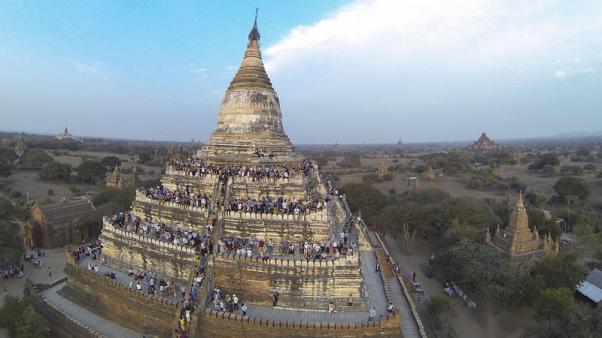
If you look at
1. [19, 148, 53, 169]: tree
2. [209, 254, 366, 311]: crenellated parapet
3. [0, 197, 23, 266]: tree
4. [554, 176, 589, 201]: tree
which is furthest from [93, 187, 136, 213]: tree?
[554, 176, 589, 201]: tree

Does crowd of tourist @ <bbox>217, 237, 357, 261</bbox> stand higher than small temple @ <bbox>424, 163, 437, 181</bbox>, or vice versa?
crowd of tourist @ <bbox>217, 237, 357, 261</bbox>

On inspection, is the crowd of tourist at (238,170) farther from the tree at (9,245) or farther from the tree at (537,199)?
the tree at (537,199)

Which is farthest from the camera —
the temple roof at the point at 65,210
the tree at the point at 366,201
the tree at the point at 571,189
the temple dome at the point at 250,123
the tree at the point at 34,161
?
the tree at the point at 34,161

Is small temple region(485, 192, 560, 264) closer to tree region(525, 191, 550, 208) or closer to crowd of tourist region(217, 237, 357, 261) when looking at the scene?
crowd of tourist region(217, 237, 357, 261)

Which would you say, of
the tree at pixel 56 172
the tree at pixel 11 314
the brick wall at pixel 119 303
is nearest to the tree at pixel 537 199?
the brick wall at pixel 119 303

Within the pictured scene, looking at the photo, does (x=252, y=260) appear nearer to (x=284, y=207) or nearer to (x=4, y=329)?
(x=284, y=207)

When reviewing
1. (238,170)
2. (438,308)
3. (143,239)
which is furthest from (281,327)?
(438,308)
